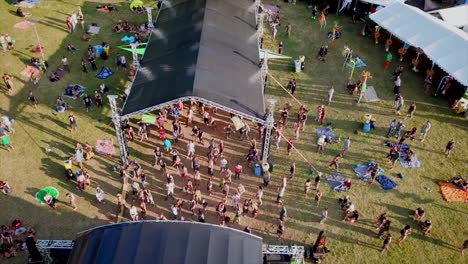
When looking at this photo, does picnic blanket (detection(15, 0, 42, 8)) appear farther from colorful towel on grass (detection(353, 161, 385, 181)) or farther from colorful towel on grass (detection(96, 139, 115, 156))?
colorful towel on grass (detection(353, 161, 385, 181))

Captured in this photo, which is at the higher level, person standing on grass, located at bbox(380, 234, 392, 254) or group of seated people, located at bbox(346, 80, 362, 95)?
group of seated people, located at bbox(346, 80, 362, 95)

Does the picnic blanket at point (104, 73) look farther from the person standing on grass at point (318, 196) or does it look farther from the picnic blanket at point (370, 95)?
the picnic blanket at point (370, 95)

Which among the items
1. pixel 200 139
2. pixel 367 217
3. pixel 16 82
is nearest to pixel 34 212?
pixel 200 139

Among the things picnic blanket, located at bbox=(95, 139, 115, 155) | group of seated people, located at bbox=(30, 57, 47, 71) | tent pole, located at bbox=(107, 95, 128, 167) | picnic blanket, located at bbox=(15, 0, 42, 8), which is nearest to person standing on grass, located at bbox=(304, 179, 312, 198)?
tent pole, located at bbox=(107, 95, 128, 167)

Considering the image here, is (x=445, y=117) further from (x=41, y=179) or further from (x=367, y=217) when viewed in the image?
(x=41, y=179)

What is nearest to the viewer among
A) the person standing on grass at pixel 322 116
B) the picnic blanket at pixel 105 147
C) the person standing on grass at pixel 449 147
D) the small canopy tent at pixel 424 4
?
the picnic blanket at pixel 105 147

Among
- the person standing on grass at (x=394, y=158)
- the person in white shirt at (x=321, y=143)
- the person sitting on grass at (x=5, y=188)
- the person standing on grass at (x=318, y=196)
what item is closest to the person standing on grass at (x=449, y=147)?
the person standing on grass at (x=394, y=158)
